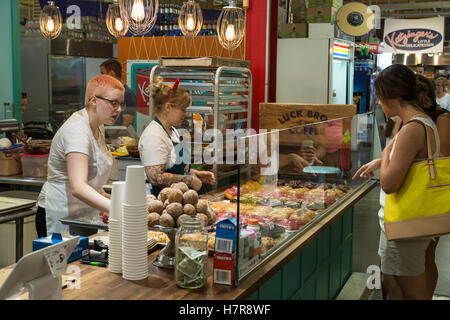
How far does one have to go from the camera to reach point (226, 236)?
7.46 feet

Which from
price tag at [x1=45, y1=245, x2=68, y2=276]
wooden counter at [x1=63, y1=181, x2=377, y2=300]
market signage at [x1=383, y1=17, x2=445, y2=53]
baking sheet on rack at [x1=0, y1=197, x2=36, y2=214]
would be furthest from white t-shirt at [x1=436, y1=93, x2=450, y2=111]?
price tag at [x1=45, y1=245, x2=68, y2=276]

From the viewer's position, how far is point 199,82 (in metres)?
6.51

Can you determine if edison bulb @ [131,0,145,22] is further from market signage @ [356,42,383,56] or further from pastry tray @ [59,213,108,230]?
market signage @ [356,42,383,56]

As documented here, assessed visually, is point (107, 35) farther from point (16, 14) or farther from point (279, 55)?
point (279, 55)

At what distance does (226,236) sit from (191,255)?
0.56 ft

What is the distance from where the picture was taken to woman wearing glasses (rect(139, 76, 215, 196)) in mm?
3705

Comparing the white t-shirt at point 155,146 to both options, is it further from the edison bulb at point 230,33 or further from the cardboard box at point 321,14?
the cardboard box at point 321,14

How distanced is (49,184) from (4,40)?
4.98m

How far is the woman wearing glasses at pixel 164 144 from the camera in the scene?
12.2 ft

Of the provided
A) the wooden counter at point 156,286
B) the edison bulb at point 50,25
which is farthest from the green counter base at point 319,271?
the edison bulb at point 50,25

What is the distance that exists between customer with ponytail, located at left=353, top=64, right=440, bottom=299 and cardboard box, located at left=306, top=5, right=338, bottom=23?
4059mm

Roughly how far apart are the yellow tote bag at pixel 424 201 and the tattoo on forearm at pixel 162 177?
1416 mm

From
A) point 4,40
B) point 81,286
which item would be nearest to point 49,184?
point 81,286
